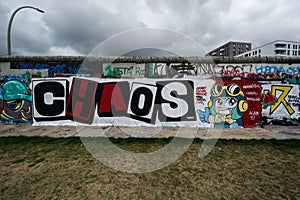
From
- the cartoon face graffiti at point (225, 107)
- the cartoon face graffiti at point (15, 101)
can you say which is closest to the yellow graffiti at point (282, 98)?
the cartoon face graffiti at point (225, 107)

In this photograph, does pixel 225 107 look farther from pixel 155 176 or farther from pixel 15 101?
pixel 15 101

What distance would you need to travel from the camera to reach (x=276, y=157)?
3486 millimetres

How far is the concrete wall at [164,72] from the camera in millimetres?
6098

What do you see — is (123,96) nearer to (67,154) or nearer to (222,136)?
(67,154)

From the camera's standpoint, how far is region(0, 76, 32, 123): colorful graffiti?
6332mm

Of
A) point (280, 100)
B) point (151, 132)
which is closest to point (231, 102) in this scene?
point (280, 100)

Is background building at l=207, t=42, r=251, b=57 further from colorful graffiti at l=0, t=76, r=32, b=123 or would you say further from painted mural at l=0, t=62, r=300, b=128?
colorful graffiti at l=0, t=76, r=32, b=123

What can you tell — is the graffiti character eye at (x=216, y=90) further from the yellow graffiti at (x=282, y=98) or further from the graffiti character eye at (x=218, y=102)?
the yellow graffiti at (x=282, y=98)

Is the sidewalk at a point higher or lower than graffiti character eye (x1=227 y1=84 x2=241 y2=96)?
lower

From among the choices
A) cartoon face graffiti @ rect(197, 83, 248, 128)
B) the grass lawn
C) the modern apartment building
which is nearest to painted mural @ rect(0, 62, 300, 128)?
cartoon face graffiti @ rect(197, 83, 248, 128)

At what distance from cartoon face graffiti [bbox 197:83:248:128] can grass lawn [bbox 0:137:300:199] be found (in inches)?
89.7

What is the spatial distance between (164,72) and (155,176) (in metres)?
4.42

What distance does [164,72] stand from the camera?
621cm

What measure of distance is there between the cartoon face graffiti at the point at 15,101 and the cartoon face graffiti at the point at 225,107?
767cm
